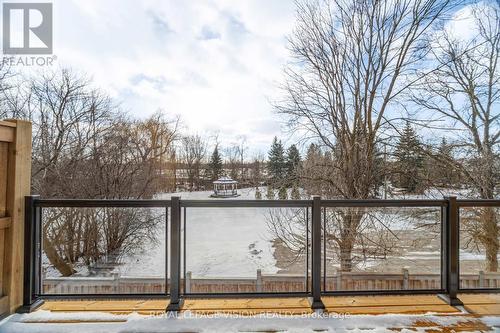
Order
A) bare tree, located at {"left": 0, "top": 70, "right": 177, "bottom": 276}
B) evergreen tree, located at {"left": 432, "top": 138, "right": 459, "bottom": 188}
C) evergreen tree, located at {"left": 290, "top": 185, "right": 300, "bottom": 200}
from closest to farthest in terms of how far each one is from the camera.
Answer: evergreen tree, located at {"left": 432, "top": 138, "right": 459, "bottom": 188}
evergreen tree, located at {"left": 290, "top": 185, "right": 300, "bottom": 200}
bare tree, located at {"left": 0, "top": 70, "right": 177, "bottom": 276}

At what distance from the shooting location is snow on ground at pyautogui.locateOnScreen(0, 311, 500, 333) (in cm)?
204

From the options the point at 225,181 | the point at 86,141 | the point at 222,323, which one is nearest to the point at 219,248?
the point at 222,323

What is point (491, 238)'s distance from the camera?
368 cm

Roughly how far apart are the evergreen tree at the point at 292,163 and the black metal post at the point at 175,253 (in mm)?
6581

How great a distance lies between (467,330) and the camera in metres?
2.04

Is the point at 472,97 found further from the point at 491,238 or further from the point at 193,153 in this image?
the point at 193,153

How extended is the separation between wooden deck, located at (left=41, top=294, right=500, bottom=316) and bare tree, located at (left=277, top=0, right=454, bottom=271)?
5.69 m

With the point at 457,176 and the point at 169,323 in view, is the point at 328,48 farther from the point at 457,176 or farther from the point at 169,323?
the point at 169,323

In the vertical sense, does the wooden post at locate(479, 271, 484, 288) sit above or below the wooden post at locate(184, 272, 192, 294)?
below

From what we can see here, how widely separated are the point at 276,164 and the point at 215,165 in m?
3.18

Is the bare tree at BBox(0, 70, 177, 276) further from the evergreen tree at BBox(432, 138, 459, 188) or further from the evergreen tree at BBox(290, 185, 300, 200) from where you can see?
the evergreen tree at BBox(432, 138, 459, 188)

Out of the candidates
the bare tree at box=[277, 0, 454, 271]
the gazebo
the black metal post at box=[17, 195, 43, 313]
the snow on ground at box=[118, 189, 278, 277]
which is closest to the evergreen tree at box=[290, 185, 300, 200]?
the bare tree at box=[277, 0, 454, 271]

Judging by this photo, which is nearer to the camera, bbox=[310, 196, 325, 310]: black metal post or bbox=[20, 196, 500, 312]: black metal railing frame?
bbox=[20, 196, 500, 312]: black metal railing frame

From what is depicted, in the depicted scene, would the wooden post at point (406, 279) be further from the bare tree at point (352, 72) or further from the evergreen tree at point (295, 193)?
the evergreen tree at point (295, 193)
